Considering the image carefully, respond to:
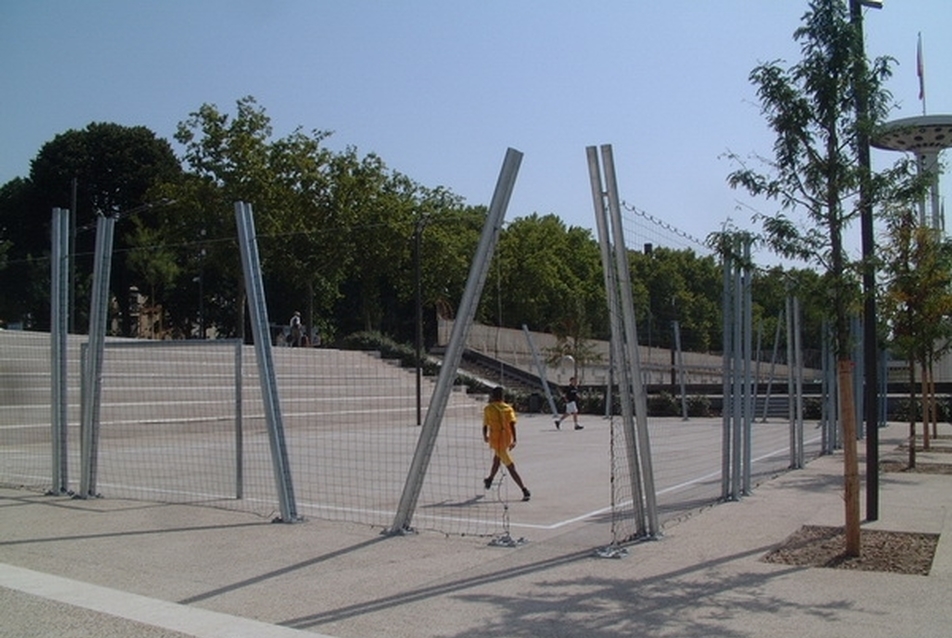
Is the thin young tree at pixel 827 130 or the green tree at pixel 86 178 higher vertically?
the green tree at pixel 86 178

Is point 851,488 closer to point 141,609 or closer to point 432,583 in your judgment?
point 432,583

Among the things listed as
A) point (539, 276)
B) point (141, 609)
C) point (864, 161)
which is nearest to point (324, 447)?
point (141, 609)

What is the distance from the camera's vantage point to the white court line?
6.00m

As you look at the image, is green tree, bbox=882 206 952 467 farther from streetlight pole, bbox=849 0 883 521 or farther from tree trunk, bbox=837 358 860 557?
tree trunk, bbox=837 358 860 557

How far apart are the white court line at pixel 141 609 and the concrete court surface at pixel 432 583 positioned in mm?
19

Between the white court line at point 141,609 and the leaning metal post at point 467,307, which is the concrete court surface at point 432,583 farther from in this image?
the leaning metal post at point 467,307

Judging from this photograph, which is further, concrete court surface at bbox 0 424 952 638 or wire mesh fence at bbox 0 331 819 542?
wire mesh fence at bbox 0 331 819 542

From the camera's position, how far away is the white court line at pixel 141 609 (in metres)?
6.00

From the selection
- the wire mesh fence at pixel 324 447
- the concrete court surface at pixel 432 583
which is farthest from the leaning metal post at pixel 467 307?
the wire mesh fence at pixel 324 447

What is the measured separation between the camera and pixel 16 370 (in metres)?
17.6

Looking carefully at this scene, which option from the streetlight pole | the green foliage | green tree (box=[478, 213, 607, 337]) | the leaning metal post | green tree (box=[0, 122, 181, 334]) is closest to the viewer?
the streetlight pole

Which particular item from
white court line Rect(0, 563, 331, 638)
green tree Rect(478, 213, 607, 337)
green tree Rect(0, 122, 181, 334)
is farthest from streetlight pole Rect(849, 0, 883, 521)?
green tree Rect(0, 122, 181, 334)

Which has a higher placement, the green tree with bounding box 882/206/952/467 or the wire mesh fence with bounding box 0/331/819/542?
the green tree with bounding box 882/206/952/467

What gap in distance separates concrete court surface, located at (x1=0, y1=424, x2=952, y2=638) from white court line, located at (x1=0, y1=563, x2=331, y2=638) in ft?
0.06
